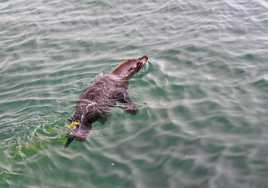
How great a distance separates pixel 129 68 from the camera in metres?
10.3

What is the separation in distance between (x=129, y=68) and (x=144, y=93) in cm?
94

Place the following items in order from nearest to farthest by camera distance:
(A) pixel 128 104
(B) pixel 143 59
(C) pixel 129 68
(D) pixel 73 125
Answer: (D) pixel 73 125 → (A) pixel 128 104 → (C) pixel 129 68 → (B) pixel 143 59

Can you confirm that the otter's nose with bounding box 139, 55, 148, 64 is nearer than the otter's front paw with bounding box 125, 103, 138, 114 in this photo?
No

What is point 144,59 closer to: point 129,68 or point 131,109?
point 129,68

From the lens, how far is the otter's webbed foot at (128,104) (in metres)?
8.90

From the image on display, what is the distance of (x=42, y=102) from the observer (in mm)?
9414

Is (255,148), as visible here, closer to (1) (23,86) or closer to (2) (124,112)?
(2) (124,112)

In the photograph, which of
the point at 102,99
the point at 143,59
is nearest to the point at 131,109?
the point at 102,99

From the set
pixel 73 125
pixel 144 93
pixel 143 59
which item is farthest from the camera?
pixel 143 59

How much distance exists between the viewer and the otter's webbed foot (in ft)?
29.2

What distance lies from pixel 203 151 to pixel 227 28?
5.55 m

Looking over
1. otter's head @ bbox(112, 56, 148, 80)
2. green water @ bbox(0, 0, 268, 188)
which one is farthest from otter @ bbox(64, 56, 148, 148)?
green water @ bbox(0, 0, 268, 188)

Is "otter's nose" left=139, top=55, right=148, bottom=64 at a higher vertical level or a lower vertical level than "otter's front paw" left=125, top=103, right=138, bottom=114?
higher

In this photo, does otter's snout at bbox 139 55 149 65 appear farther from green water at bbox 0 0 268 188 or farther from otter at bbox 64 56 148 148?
green water at bbox 0 0 268 188
